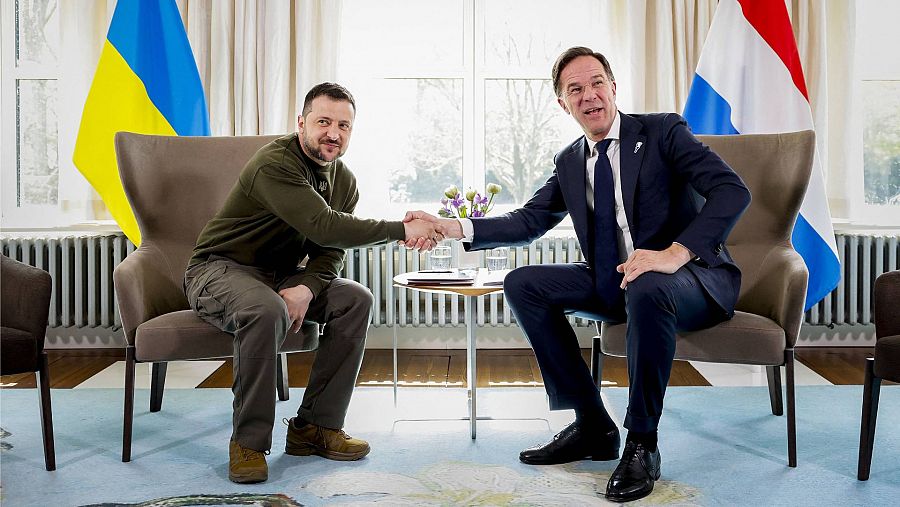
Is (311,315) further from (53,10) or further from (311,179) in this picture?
(53,10)

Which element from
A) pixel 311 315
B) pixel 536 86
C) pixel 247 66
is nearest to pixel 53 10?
pixel 247 66

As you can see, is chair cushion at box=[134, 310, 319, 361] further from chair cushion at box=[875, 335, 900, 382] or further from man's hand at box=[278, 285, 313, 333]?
chair cushion at box=[875, 335, 900, 382]

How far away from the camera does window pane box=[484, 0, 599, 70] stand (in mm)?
3994

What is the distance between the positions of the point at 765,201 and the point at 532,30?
1.82 metres

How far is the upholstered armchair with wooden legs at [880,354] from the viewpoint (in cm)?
198

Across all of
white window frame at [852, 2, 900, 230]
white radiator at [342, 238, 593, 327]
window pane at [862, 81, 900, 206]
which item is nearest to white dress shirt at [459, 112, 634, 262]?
white radiator at [342, 238, 593, 327]

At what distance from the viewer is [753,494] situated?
1.99m

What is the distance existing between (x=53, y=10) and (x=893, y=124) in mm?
4246

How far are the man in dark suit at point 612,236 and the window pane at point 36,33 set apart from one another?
289 centimetres

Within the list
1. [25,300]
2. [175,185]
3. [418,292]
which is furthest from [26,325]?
[418,292]

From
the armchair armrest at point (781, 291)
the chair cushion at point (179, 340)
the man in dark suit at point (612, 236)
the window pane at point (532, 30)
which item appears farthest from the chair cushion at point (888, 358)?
the window pane at point (532, 30)

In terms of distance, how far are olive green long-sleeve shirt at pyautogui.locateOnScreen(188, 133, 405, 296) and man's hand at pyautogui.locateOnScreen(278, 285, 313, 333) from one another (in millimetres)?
45

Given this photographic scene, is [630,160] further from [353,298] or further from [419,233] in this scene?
[353,298]

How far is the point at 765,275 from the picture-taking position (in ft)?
7.96
